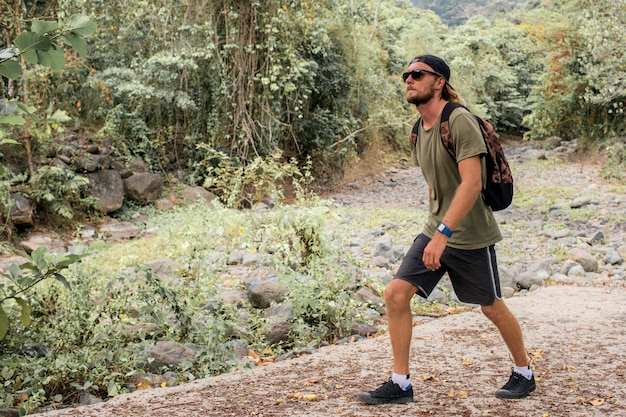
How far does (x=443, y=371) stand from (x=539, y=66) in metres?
33.8

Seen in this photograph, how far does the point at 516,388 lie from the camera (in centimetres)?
343

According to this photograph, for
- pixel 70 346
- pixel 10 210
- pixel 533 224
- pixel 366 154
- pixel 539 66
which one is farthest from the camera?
pixel 539 66

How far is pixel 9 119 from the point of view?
2449mm

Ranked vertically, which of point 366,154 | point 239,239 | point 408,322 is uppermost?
point 408,322

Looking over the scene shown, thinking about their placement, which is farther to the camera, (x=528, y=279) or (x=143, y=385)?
(x=528, y=279)

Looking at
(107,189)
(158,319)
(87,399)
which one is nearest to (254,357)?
(158,319)

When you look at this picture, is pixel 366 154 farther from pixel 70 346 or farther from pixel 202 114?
pixel 70 346

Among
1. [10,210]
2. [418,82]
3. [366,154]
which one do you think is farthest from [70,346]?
[366,154]

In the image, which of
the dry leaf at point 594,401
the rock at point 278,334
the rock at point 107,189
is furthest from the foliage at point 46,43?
the rock at point 107,189

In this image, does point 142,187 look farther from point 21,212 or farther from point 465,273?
point 465,273

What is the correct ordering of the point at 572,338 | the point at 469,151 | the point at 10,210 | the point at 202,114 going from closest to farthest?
the point at 469,151
the point at 572,338
the point at 10,210
the point at 202,114

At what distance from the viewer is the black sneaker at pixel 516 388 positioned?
342 cm

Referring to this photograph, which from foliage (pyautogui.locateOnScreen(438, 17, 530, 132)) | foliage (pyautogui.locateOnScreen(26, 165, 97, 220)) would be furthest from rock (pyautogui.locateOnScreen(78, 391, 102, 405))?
foliage (pyautogui.locateOnScreen(438, 17, 530, 132))

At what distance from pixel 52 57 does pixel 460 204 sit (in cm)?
188
